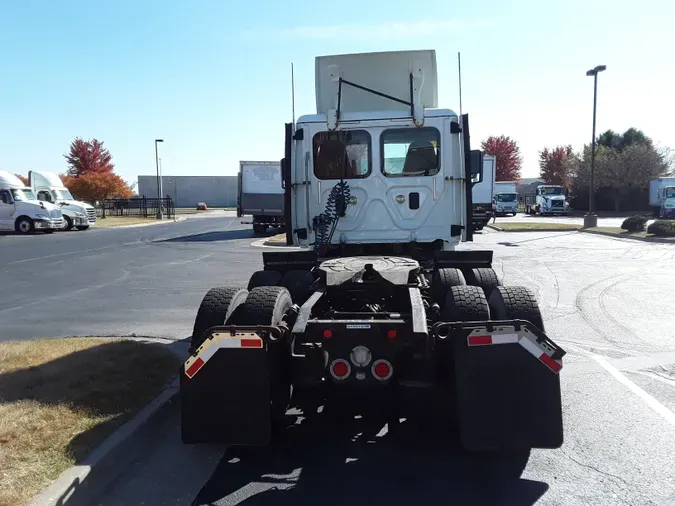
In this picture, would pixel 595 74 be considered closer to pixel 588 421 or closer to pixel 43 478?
pixel 588 421

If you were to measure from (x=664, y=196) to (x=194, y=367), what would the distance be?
46686 mm

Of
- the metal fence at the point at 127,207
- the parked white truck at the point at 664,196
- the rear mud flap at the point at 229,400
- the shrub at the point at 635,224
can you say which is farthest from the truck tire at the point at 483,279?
the metal fence at the point at 127,207

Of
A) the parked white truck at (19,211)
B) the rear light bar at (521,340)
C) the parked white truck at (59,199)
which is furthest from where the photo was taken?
the parked white truck at (59,199)

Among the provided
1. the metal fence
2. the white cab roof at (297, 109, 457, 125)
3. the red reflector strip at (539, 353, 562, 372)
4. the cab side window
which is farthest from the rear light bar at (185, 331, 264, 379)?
the metal fence

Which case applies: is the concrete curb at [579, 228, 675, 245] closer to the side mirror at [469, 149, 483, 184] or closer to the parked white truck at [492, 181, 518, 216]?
the side mirror at [469, 149, 483, 184]

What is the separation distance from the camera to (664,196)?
4397 centimetres

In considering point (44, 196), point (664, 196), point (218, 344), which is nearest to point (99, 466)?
point (218, 344)

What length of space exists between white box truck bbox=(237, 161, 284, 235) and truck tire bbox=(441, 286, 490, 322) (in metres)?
26.7

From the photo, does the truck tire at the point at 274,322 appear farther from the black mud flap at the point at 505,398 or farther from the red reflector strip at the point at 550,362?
the red reflector strip at the point at 550,362

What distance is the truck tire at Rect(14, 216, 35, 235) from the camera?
33938 millimetres

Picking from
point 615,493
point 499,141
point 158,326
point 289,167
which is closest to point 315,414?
point 615,493

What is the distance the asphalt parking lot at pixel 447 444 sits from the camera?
4.02 m

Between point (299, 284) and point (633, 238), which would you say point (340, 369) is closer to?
point (299, 284)

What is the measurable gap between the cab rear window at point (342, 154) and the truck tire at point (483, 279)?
6.35 feet
